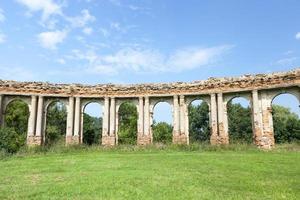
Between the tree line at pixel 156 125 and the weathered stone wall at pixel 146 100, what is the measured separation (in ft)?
33.3

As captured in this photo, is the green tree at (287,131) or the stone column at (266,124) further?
the green tree at (287,131)

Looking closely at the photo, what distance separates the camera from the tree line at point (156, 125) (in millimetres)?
40844

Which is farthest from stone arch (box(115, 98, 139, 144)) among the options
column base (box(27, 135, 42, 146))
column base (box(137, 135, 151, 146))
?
column base (box(27, 135, 42, 146))

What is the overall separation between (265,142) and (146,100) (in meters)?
9.34

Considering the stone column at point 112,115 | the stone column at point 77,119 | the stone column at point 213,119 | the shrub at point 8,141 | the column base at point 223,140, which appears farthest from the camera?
the stone column at point 112,115

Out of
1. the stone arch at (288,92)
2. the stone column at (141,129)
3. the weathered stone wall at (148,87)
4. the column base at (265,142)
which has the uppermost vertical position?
the weathered stone wall at (148,87)

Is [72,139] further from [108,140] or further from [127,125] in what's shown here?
[127,125]

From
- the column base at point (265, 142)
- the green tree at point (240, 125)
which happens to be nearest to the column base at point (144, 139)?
the column base at point (265, 142)

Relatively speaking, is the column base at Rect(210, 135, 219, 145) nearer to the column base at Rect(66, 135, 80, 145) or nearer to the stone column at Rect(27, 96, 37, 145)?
the column base at Rect(66, 135, 80, 145)

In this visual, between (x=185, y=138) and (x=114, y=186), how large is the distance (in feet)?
56.5

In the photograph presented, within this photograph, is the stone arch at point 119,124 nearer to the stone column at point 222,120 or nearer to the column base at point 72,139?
the column base at point 72,139

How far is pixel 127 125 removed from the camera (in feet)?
158

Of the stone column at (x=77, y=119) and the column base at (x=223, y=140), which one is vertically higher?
the stone column at (x=77, y=119)

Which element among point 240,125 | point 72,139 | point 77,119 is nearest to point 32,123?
point 72,139
